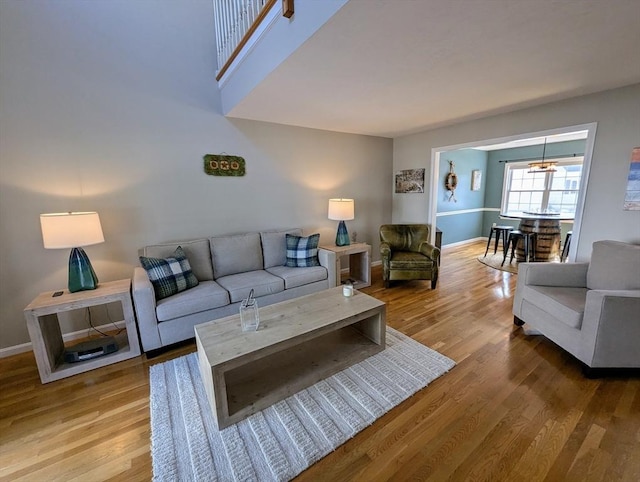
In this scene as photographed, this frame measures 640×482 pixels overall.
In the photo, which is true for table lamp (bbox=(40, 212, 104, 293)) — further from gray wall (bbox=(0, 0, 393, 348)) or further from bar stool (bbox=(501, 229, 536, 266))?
bar stool (bbox=(501, 229, 536, 266))

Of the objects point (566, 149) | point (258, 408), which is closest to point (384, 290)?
point (258, 408)

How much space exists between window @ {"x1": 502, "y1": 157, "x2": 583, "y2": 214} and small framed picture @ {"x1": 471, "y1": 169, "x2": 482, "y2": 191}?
0.54 m

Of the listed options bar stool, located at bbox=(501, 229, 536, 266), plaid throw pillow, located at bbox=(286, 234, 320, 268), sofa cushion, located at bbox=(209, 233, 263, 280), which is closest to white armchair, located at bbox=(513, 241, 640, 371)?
plaid throw pillow, located at bbox=(286, 234, 320, 268)

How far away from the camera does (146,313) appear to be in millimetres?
2227

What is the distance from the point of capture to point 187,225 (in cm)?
307

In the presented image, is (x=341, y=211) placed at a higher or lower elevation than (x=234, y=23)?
lower

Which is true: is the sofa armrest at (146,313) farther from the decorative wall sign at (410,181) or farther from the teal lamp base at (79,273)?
the decorative wall sign at (410,181)

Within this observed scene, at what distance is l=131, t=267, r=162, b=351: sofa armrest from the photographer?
2197 mm

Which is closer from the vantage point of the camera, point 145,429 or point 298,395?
point 145,429

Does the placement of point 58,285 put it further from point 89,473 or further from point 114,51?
point 114,51

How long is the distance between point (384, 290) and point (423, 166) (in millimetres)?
2112

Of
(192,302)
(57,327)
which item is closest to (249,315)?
(192,302)

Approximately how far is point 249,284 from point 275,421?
1.37 m

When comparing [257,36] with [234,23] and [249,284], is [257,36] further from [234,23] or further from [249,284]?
[249,284]
